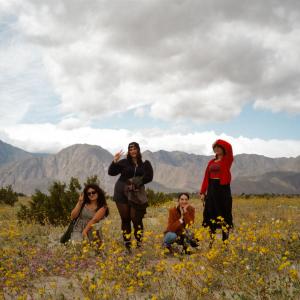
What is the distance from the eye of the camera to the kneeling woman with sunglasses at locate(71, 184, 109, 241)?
721cm

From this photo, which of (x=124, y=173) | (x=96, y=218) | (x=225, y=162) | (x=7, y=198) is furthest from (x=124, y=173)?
(x=7, y=198)

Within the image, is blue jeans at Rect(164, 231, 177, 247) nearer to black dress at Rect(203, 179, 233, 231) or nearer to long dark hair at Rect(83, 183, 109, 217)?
black dress at Rect(203, 179, 233, 231)

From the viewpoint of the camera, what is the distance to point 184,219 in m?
6.96

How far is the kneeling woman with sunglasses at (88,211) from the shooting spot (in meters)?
7.21

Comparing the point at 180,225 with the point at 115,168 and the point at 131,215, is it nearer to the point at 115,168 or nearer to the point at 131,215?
the point at 131,215

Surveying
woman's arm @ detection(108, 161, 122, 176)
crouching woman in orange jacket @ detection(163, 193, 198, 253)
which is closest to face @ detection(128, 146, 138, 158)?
woman's arm @ detection(108, 161, 122, 176)

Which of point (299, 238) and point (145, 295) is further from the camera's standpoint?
point (299, 238)

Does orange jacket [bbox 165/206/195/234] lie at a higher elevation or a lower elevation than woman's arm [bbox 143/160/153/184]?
lower

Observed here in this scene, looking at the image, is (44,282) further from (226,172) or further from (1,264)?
(226,172)

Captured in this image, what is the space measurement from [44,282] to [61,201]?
677 centimetres

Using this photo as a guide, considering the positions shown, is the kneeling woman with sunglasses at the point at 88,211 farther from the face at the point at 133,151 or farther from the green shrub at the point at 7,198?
the green shrub at the point at 7,198

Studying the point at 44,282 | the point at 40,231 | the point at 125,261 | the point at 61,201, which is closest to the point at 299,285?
the point at 125,261

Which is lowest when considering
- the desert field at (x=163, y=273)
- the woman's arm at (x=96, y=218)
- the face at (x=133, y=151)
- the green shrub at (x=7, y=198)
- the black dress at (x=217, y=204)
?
the green shrub at (x=7, y=198)

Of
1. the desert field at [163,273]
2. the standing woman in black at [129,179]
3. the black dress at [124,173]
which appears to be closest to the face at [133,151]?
the standing woman in black at [129,179]
